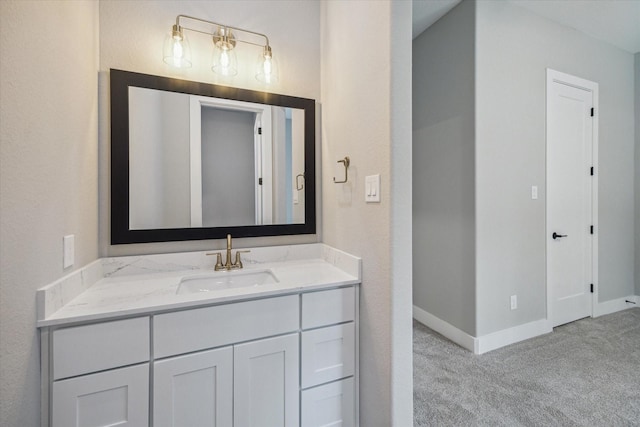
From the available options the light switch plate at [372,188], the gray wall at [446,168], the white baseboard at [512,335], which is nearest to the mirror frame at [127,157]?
the light switch plate at [372,188]

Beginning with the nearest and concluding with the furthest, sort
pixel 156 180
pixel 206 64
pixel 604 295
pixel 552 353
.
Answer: pixel 156 180, pixel 206 64, pixel 552 353, pixel 604 295

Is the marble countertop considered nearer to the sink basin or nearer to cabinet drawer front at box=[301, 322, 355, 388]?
the sink basin

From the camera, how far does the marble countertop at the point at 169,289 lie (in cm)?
102

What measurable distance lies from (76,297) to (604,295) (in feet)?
14.8

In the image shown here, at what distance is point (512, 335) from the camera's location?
2.35 meters

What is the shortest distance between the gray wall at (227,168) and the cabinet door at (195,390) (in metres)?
0.77

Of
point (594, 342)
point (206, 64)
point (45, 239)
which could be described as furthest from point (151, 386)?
point (594, 342)

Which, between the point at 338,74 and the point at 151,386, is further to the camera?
the point at 338,74

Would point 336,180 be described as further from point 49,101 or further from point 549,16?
point 549,16

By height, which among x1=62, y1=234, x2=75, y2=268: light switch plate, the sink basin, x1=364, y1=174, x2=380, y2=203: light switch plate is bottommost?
the sink basin

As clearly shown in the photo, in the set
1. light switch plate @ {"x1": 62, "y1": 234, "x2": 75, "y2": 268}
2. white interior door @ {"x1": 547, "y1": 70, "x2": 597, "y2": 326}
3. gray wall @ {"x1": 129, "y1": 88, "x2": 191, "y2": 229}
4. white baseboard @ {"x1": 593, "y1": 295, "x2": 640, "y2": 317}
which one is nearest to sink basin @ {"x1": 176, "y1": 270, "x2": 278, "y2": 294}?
gray wall @ {"x1": 129, "y1": 88, "x2": 191, "y2": 229}

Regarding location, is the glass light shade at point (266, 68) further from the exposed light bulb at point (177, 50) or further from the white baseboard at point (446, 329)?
the white baseboard at point (446, 329)

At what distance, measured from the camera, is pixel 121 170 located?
149 centimetres

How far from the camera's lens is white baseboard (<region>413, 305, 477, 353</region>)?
226cm
